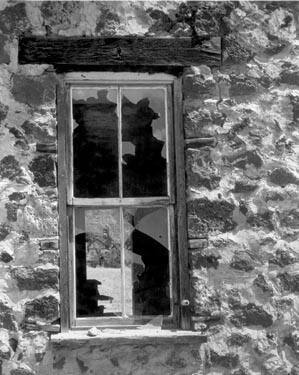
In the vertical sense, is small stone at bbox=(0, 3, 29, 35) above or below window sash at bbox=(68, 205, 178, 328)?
above

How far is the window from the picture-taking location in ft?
18.8

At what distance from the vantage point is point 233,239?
18.9 feet

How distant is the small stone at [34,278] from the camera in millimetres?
5551

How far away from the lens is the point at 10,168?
567cm

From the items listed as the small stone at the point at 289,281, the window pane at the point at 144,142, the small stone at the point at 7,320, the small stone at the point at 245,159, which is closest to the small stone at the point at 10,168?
the window pane at the point at 144,142

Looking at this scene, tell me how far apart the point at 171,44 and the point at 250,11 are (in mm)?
631

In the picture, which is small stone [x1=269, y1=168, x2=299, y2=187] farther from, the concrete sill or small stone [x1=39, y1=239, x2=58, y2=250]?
small stone [x1=39, y1=239, x2=58, y2=250]

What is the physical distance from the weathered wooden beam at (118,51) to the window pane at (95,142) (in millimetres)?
234

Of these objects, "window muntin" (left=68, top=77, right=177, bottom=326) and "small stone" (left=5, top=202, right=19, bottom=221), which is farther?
"window muntin" (left=68, top=77, right=177, bottom=326)

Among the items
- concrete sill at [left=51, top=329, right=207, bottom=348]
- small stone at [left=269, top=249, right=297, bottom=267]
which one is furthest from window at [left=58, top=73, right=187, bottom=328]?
small stone at [left=269, top=249, right=297, bottom=267]

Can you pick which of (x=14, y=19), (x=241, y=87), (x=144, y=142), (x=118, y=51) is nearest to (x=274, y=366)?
(x=144, y=142)

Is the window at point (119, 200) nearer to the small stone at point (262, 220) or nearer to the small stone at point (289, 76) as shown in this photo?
the small stone at point (262, 220)

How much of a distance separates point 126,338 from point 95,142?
4.41 ft

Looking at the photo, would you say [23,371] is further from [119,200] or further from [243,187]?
[243,187]
